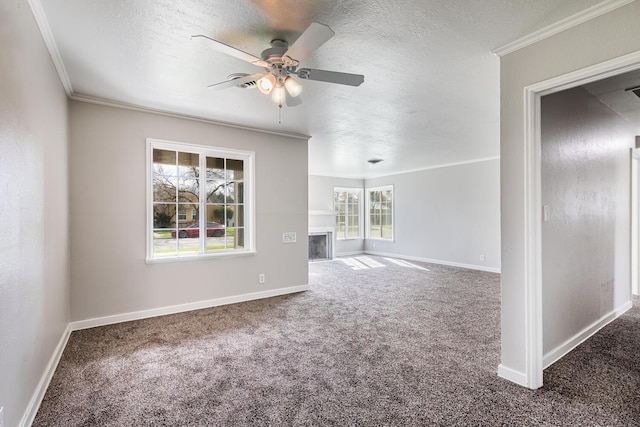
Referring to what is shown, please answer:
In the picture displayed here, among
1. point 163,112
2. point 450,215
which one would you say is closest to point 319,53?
point 163,112

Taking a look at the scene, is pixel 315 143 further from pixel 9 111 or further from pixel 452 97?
pixel 9 111

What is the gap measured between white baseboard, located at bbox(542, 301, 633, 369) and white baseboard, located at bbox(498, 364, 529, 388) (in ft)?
1.31

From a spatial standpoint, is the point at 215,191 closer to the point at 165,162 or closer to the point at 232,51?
the point at 165,162

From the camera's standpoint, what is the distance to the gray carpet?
1.93m

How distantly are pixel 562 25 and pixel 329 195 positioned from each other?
703 cm

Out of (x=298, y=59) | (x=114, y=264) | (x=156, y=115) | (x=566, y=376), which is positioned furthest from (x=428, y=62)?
(x=114, y=264)

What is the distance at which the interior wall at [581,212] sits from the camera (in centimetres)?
251

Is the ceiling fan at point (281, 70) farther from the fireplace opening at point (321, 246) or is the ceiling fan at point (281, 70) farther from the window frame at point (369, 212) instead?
the window frame at point (369, 212)

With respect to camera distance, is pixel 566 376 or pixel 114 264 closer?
pixel 566 376

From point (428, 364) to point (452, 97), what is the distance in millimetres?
2602

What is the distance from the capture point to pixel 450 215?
735 cm

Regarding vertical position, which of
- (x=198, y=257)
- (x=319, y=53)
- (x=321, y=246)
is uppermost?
(x=319, y=53)

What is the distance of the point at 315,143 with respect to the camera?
534 centimetres

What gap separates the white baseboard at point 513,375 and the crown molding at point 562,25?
2331mm
